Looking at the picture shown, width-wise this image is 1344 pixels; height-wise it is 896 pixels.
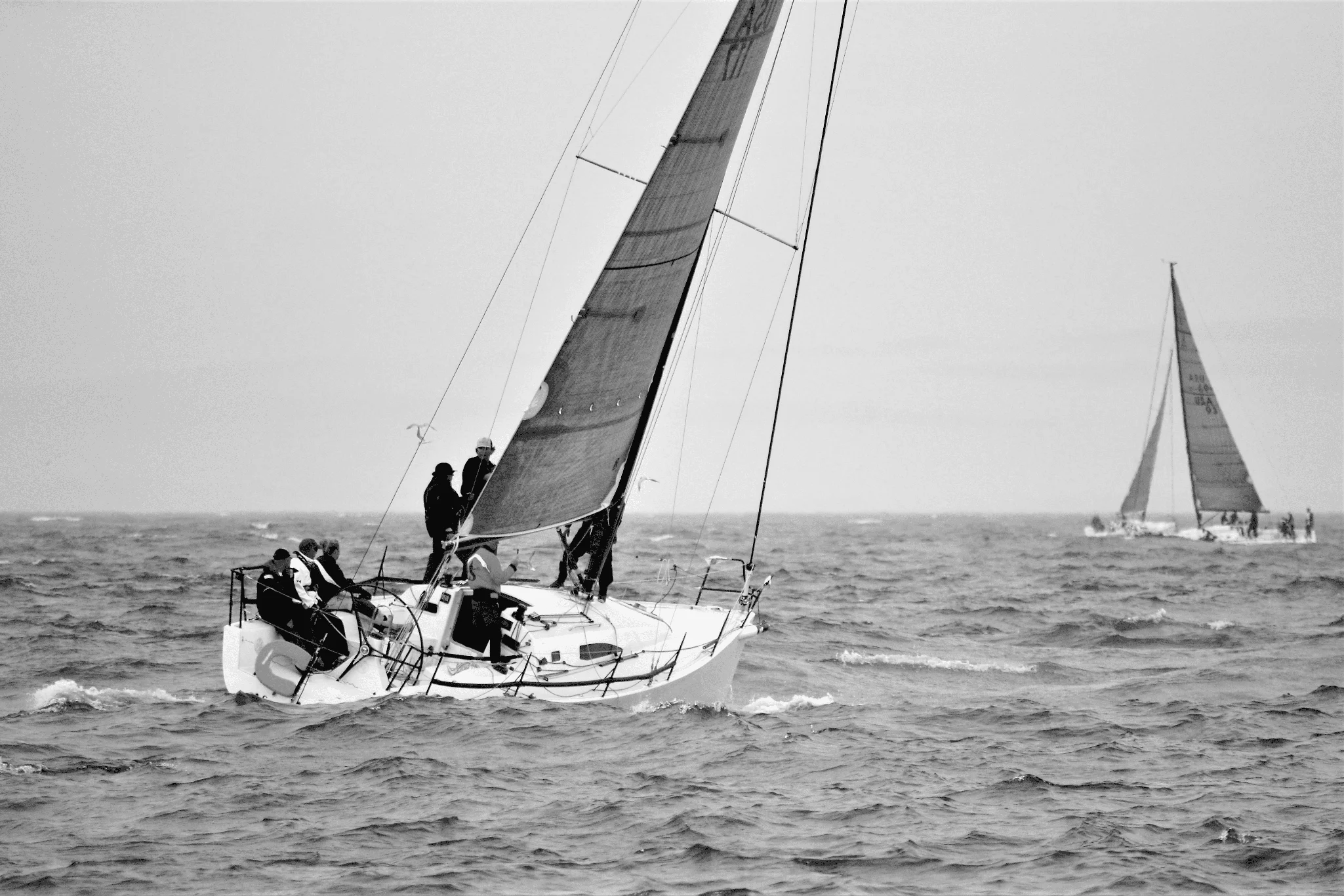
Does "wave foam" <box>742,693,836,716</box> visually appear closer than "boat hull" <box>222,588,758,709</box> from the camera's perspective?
No

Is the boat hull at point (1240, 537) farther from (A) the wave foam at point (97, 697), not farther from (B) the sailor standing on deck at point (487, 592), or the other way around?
(A) the wave foam at point (97, 697)

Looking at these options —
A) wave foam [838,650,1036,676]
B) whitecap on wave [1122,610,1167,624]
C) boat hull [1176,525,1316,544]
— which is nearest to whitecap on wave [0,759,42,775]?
wave foam [838,650,1036,676]

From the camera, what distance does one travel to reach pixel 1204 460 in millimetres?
61406

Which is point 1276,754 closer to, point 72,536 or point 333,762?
point 333,762

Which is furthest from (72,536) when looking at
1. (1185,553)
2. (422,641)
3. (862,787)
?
(862,787)

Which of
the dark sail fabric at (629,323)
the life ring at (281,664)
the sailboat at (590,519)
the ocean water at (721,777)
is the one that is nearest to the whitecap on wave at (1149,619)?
the ocean water at (721,777)

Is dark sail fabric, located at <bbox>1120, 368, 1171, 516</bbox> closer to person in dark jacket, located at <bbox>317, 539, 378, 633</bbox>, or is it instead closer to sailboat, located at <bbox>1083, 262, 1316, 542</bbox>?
sailboat, located at <bbox>1083, 262, 1316, 542</bbox>

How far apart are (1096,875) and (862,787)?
234 cm

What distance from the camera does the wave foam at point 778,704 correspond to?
43.1ft

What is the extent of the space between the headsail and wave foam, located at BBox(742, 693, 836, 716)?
5321 centimetres

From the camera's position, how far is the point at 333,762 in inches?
400

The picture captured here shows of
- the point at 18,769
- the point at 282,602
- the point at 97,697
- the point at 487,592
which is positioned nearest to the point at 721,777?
the point at 487,592

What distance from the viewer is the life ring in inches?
452

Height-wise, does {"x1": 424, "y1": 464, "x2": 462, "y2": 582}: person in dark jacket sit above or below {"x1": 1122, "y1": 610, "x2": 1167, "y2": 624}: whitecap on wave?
above
